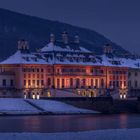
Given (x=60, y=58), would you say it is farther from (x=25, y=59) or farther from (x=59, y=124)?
(x=59, y=124)

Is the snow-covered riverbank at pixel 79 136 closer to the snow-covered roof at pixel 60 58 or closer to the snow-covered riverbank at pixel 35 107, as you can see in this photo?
the snow-covered riverbank at pixel 35 107

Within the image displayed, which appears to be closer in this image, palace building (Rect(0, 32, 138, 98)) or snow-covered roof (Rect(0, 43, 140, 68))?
palace building (Rect(0, 32, 138, 98))

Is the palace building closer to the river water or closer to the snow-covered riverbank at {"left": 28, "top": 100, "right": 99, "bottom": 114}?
the snow-covered riverbank at {"left": 28, "top": 100, "right": 99, "bottom": 114}

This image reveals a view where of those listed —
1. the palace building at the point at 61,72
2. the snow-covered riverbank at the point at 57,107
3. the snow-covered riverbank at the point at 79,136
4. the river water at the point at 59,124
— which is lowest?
the snow-covered riverbank at the point at 79,136

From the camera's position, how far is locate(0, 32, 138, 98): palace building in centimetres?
11188

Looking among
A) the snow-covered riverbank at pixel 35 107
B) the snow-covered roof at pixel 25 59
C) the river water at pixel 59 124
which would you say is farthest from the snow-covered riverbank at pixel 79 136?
the snow-covered roof at pixel 25 59

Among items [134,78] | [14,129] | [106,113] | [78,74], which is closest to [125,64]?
[134,78]

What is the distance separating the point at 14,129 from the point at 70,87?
5301 centimetres

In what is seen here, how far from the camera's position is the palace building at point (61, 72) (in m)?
112

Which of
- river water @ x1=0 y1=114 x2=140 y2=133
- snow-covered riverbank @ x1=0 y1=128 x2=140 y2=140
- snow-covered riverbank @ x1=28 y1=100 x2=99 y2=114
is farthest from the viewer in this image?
snow-covered riverbank @ x1=28 y1=100 x2=99 y2=114

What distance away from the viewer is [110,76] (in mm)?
123250

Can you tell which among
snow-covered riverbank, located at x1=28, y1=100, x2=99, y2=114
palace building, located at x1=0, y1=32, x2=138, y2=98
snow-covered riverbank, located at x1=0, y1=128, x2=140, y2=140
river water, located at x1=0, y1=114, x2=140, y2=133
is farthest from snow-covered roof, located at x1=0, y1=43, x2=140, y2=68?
snow-covered riverbank, located at x1=0, y1=128, x2=140, y2=140

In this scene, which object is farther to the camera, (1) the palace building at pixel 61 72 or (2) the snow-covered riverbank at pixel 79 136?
(1) the palace building at pixel 61 72

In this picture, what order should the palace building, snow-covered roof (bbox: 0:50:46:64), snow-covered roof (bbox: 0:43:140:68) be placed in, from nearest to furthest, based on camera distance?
the palace building < snow-covered roof (bbox: 0:50:46:64) < snow-covered roof (bbox: 0:43:140:68)
